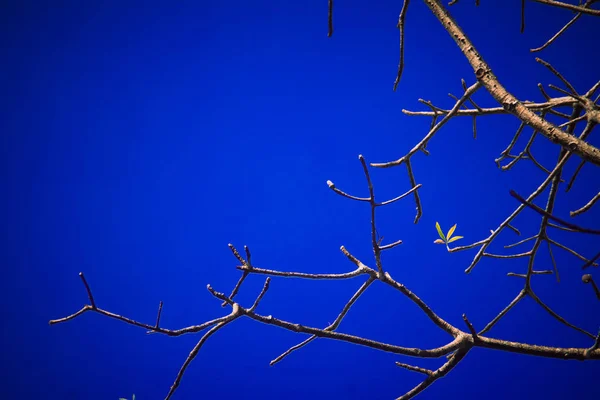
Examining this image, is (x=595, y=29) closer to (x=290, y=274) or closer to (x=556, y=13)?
(x=556, y=13)

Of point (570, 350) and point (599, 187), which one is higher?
point (599, 187)

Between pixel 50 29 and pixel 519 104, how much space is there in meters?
2.73

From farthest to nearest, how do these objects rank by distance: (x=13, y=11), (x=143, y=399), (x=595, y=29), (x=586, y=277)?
(x=143, y=399) < (x=13, y=11) < (x=595, y=29) < (x=586, y=277)

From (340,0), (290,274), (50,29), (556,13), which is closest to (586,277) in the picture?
(290,274)

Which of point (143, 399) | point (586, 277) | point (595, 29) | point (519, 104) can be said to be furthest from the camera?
point (143, 399)

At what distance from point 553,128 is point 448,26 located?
0.62 feet

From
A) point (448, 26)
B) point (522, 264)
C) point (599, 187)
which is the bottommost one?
point (448, 26)

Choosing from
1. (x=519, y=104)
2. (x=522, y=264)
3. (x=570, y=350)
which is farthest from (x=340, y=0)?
(x=570, y=350)

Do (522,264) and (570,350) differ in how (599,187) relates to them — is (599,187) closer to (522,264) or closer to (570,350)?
(522,264)

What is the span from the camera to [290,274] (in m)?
0.44

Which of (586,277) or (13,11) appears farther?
(13,11)

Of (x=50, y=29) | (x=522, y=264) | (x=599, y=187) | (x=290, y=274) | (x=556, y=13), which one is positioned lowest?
(x=290, y=274)

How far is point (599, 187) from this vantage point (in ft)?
7.59

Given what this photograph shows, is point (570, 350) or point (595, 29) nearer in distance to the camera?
point (570, 350)
